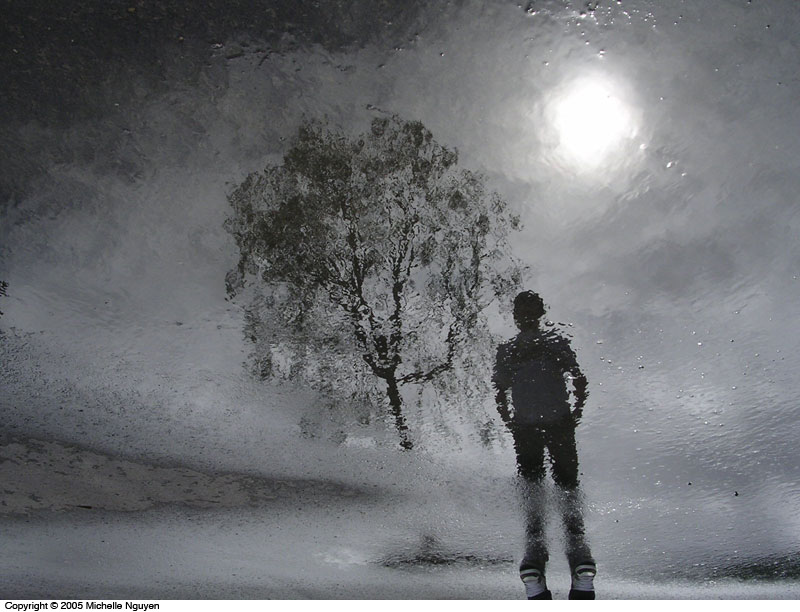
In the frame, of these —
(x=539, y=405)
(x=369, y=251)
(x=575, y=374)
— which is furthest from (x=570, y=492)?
(x=369, y=251)

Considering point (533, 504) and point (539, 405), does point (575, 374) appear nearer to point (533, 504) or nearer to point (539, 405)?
point (539, 405)

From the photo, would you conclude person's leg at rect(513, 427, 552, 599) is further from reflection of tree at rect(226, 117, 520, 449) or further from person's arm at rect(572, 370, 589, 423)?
reflection of tree at rect(226, 117, 520, 449)

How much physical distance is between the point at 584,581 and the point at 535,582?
15.8 inches

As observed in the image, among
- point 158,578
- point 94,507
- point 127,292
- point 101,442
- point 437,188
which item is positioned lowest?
point 158,578

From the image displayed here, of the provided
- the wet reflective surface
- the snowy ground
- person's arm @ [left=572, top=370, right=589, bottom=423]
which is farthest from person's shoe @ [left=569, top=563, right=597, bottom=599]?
person's arm @ [left=572, top=370, right=589, bottom=423]

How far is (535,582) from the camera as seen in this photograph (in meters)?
4.49

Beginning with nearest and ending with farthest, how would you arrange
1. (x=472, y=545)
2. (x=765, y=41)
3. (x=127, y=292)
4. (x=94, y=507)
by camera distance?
(x=765, y=41) → (x=127, y=292) → (x=94, y=507) → (x=472, y=545)

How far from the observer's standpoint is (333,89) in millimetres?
2184

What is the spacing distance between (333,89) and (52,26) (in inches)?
39.8

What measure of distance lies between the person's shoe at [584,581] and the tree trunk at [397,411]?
215 cm

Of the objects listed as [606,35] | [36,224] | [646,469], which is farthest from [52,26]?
[646,469]

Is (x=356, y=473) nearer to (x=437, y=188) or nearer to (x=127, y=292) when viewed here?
(x=127, y=292)

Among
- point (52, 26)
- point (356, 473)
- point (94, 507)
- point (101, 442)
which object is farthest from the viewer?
point (94, 507)

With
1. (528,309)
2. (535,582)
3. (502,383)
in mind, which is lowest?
(535,582)
